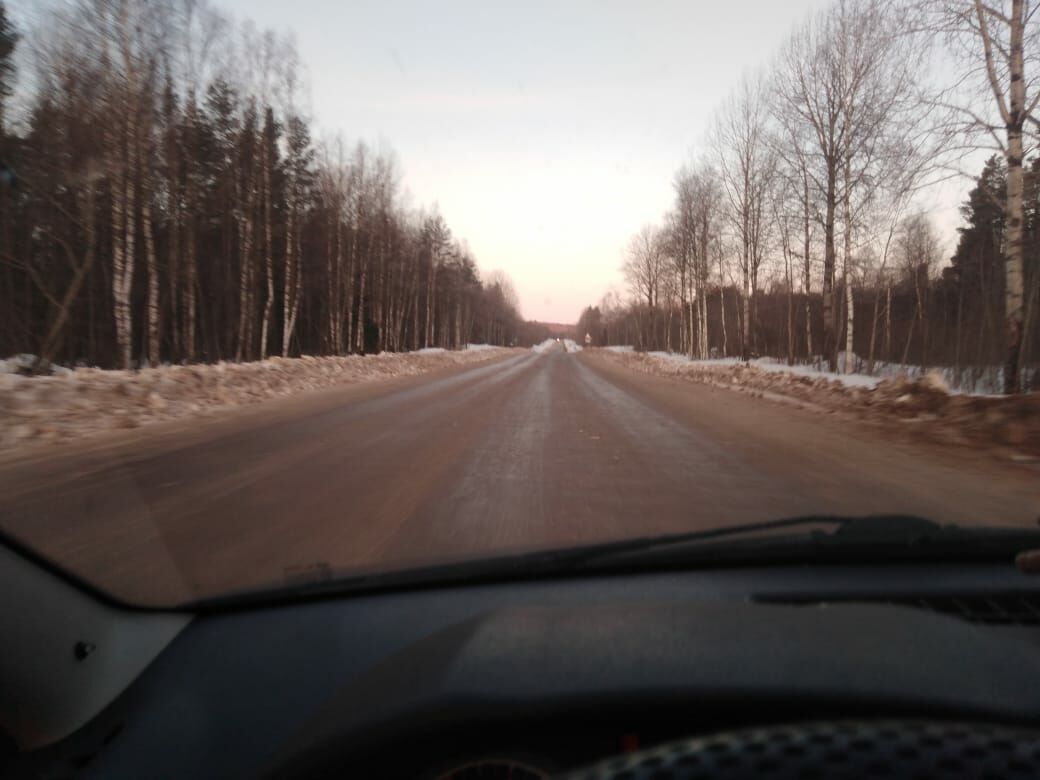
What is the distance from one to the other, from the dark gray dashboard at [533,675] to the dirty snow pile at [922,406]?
8.65 metres

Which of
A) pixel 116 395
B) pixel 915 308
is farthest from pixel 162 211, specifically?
pixel 915 308

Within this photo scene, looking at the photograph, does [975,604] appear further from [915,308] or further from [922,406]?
[915,308]

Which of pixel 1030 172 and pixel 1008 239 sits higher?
pixel 1030 172

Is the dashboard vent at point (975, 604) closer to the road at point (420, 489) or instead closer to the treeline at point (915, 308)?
the road at point (420, 489)

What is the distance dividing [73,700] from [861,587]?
2.76 meters

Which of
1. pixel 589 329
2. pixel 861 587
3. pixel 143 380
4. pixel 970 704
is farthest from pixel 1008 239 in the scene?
pixel 589 329

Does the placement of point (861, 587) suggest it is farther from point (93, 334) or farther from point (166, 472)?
point (93, 334)

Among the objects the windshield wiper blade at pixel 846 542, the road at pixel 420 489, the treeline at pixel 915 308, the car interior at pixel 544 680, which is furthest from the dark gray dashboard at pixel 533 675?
the treeline at pixel 915 308

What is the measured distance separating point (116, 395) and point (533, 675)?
43.2 ft

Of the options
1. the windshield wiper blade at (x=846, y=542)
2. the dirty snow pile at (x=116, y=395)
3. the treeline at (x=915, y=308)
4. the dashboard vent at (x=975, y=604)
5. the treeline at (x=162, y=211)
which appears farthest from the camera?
the treeline at (x=915, y=308)

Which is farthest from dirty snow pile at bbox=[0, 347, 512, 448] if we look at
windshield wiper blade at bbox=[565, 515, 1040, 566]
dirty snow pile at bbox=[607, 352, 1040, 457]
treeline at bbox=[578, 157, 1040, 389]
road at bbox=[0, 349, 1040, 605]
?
treeline at bbox=[578, 157, 1040, 389]

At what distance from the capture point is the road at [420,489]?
4.51 metres

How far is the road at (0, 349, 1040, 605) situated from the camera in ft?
14.8

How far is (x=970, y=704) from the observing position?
4.97 feet
